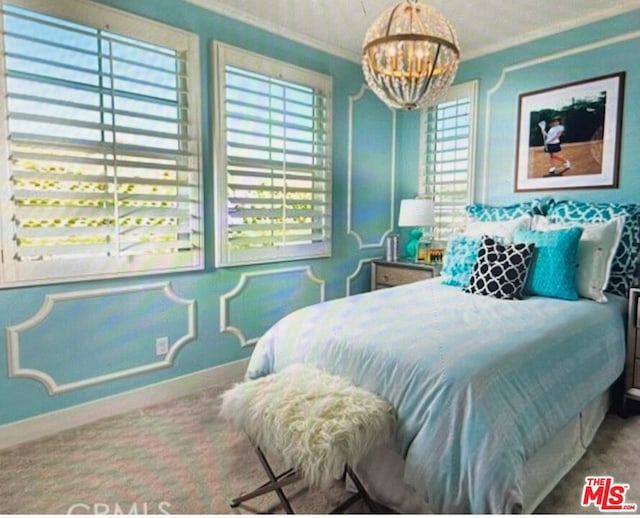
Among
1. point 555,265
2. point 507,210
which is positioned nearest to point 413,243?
point 507,210

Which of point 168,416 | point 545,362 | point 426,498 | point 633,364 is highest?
point 545,362

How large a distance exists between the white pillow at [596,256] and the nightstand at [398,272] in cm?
109

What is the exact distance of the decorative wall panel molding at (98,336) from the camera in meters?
2.27

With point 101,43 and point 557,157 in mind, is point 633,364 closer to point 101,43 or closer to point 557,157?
Result: point 557,157

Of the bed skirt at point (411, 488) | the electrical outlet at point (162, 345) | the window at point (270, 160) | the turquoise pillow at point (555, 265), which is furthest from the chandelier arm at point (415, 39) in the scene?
the electrical outlet at point (162, 345)

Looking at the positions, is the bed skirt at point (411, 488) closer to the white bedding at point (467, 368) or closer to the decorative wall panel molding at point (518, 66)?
the white bedding at point (467, 368)

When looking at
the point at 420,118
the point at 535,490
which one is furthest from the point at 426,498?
the point at 420,118

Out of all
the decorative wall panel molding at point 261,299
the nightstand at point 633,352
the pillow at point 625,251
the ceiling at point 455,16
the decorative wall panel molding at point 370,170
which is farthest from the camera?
the decorative wall panel molding at point 370,170

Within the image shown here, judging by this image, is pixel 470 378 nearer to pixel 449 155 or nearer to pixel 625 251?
pixel 625 251

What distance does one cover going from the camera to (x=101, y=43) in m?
2.36

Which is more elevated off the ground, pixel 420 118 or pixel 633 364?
pixel 420 118

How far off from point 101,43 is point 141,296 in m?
1.44

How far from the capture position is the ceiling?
2812mm

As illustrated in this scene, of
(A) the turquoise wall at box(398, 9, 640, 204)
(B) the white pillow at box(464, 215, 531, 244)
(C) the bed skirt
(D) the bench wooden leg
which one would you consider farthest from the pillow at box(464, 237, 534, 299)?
(D) the bench wooden leg
